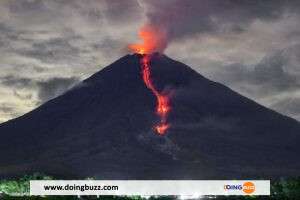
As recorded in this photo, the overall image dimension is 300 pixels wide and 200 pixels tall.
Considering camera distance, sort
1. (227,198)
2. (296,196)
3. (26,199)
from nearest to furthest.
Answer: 1. (26,199)
2. (227,198)
3. (296,196)

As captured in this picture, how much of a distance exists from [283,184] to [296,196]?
1439 centimetres

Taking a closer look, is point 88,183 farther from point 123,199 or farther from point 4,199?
point 4,199

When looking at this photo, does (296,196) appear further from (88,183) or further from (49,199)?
(49,199)

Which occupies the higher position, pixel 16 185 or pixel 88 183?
pixel 16 185

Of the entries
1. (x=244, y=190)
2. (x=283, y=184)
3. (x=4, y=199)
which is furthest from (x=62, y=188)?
(x=283, y=184)

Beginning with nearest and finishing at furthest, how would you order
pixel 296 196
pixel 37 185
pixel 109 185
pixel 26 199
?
pixel 26 199, pixel 37 185, pixel 109 185, pixel 296 196

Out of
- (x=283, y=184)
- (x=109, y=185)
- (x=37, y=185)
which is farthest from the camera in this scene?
(x=283, y=184)

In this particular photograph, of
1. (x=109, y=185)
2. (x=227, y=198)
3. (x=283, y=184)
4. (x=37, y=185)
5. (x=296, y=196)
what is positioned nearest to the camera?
(x=37, y=185)

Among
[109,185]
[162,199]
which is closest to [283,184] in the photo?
[162,199]

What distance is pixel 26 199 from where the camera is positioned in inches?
2790

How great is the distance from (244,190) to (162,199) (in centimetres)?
1971

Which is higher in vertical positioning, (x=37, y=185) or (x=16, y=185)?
(x=16, y=185)

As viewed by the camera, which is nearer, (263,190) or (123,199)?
(123,199)

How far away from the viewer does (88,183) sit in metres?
89.9
